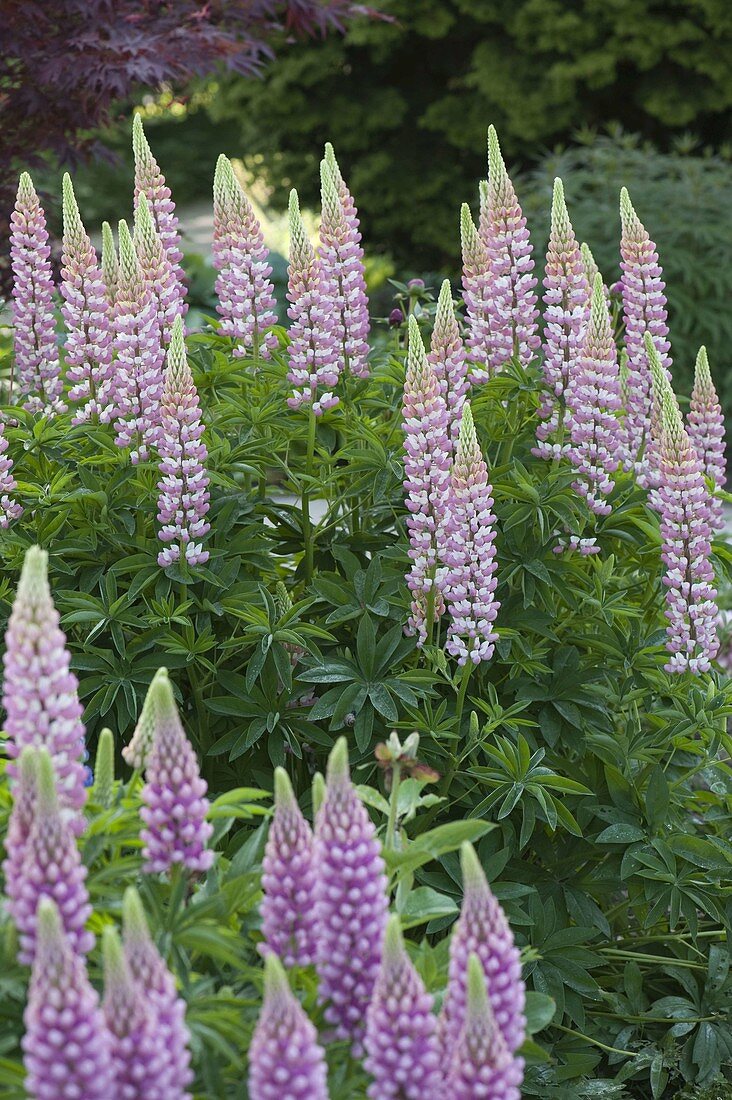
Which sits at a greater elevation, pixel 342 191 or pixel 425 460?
pixel 342 191

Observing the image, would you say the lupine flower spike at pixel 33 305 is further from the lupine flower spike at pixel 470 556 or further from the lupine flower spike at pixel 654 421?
the lupine flower spike at pixel 654 421

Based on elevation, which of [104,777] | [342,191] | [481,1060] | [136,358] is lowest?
[481,1060]

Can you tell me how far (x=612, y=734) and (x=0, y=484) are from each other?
1.64 m

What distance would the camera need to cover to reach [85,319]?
3369 millimetres

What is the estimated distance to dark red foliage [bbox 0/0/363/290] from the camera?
5.53m

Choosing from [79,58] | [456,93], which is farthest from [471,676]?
[456,93]

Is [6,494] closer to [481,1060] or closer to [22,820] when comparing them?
[22,820]

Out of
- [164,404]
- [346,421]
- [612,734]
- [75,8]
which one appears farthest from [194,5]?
[612,734]

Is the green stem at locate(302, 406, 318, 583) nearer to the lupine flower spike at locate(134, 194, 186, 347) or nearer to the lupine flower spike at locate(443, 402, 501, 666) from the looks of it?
the lupine flower spike at locate(134, 194, 186, 347)

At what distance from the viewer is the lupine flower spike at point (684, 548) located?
127 inches

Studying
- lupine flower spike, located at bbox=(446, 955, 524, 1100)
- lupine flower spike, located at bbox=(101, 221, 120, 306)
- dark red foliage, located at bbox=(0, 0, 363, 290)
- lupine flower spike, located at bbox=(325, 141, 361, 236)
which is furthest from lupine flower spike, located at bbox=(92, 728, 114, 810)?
dark red foliage, located at bbox=(0, 0, 363, 290)

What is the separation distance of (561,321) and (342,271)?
0.57 m

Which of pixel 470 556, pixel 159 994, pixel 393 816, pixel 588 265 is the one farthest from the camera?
pixel 588 265

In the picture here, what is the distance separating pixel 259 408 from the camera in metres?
A: 3.51
